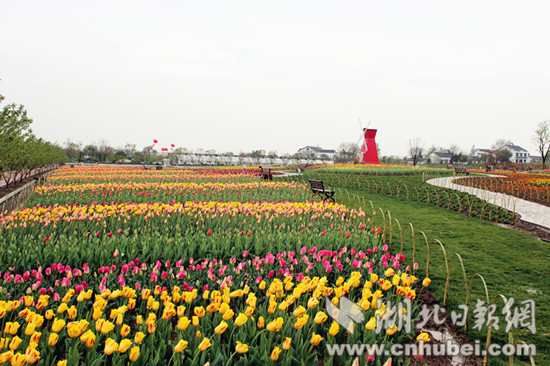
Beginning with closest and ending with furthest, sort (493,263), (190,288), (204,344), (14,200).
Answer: (204,344) → (190,288) → (493,263) → (14,200)

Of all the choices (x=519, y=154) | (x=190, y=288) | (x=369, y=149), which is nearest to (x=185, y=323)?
(x=190, y=288)

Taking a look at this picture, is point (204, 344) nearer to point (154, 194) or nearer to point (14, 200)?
point (154, 194)

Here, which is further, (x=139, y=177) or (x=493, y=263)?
(x=139, y=177)

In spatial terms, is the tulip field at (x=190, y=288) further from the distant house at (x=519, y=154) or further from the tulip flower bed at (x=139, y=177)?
the distant house at (x=519, y=154)

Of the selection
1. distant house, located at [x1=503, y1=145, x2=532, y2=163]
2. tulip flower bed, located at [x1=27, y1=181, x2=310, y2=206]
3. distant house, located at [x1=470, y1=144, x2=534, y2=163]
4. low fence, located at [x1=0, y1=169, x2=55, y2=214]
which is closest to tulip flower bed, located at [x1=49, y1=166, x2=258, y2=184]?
low fence, located at [x1=0, y1=169, x2=55, y2=214]

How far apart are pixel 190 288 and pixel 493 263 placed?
16.0ft

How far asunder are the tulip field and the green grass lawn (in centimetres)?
59

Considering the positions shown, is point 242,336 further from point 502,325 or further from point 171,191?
point 171,191

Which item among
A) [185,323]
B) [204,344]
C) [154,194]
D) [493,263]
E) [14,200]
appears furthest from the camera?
[14,200]

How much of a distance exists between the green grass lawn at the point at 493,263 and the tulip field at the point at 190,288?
590mm

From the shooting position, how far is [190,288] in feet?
8.90

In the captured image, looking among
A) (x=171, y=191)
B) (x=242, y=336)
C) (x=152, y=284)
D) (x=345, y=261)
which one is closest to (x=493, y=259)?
(x=345, y=261)

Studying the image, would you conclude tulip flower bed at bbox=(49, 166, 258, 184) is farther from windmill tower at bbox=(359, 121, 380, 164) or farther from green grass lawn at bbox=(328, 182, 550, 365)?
windmill tower at bbox=(359, 121, 380, 164)

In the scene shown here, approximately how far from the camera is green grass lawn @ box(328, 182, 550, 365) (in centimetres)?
323
